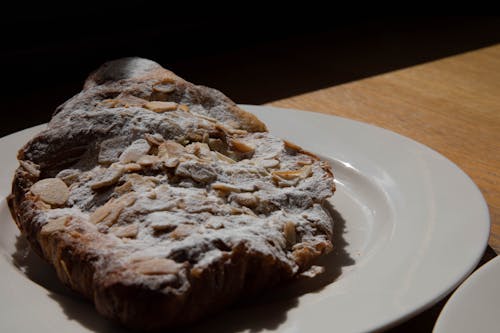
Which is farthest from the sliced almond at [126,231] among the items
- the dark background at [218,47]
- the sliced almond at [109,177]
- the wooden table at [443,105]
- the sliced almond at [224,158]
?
the dark background at [218,47]

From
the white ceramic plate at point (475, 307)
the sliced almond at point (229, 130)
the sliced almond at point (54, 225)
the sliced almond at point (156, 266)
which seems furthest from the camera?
the sliced almond at point (229, 130)

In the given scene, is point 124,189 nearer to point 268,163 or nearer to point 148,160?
point 148,160

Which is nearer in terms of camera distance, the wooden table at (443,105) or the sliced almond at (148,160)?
the sliced almond at (148,160)

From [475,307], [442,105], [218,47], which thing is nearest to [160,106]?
[475,307]

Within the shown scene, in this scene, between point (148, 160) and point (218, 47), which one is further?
point (218, 47)

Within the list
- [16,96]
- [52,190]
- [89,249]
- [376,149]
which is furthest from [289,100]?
[89,249]

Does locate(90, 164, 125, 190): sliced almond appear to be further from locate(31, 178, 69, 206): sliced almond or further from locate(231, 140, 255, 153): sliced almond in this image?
locate(231, 140, 255, 153): sliced almond

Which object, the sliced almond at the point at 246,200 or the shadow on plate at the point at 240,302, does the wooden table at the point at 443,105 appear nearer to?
the shadow on plate at the point at 240,302

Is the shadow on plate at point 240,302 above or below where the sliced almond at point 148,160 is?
below
